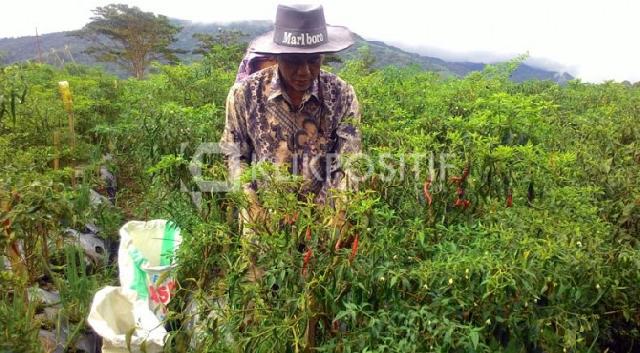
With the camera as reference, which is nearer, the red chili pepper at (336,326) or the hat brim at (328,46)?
the red chili pepper at (336,326)

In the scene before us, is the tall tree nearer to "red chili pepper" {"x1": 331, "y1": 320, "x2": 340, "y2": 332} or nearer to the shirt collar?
the shirt collar

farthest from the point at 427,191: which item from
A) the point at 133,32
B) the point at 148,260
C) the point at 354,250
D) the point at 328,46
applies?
the point at 133,32

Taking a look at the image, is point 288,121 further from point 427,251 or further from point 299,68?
point 427,251

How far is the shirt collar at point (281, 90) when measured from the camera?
2520 millimetres

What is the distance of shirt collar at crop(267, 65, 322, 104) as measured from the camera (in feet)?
8.27

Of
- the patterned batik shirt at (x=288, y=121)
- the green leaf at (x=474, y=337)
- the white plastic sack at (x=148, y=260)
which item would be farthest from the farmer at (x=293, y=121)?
the green leaf at (x=474, y=337)

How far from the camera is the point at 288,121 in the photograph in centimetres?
256

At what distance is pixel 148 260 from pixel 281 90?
1432 mm

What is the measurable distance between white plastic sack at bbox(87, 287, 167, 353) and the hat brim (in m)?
1.39

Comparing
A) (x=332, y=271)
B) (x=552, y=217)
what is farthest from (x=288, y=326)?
(x=552, y=217)

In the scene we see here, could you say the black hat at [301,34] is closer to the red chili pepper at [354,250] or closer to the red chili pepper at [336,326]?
the red chili pepper at [354,250]

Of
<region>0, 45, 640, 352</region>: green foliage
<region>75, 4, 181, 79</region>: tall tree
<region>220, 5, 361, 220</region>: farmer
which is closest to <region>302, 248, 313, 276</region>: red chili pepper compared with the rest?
<region>0, 45, 640, 352</region>: green foliage

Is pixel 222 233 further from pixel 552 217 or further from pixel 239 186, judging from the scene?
pixel 552 217

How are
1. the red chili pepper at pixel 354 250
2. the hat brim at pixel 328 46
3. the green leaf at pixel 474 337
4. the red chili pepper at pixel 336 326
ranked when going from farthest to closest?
the hat brim at pixel 328 46
the red chili pepper at pixel 336 326
the red chili pepper at pixel 354 250
the green leaf at pixel 474 337
